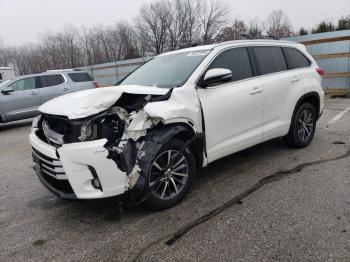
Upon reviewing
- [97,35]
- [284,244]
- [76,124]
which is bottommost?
[284,244]

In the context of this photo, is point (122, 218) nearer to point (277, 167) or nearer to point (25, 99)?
point (277, 167)

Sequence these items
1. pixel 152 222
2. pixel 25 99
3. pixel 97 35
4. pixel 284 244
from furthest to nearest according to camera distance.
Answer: pixel 97 35 < pixel 25 99 < pixel 152 222 < pixel 284 244

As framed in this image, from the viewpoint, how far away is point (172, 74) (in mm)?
4250

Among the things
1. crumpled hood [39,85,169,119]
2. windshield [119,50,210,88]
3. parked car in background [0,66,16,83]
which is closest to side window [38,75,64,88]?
windshield [119,50,210,88]

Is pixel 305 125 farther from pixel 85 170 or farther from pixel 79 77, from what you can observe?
pixel 79 77

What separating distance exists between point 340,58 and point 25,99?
11.2 m

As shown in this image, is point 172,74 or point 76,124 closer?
point 76,124

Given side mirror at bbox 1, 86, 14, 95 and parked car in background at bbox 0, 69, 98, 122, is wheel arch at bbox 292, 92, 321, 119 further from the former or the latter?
side mirror at bbox 1, 86, 14, 95

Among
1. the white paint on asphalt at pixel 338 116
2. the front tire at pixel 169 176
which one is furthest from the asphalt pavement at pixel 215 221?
the white paint on asphalt at pixel 338 116

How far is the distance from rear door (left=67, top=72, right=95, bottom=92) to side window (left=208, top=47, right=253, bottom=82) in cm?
896

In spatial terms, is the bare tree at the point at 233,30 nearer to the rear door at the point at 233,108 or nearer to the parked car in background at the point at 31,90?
the parked car in background at the point at 31,90

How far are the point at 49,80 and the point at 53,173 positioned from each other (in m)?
→ 9.48

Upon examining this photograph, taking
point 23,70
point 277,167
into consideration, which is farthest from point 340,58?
point 23,70

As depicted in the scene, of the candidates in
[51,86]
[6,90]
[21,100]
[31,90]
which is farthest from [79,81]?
[6,90]
